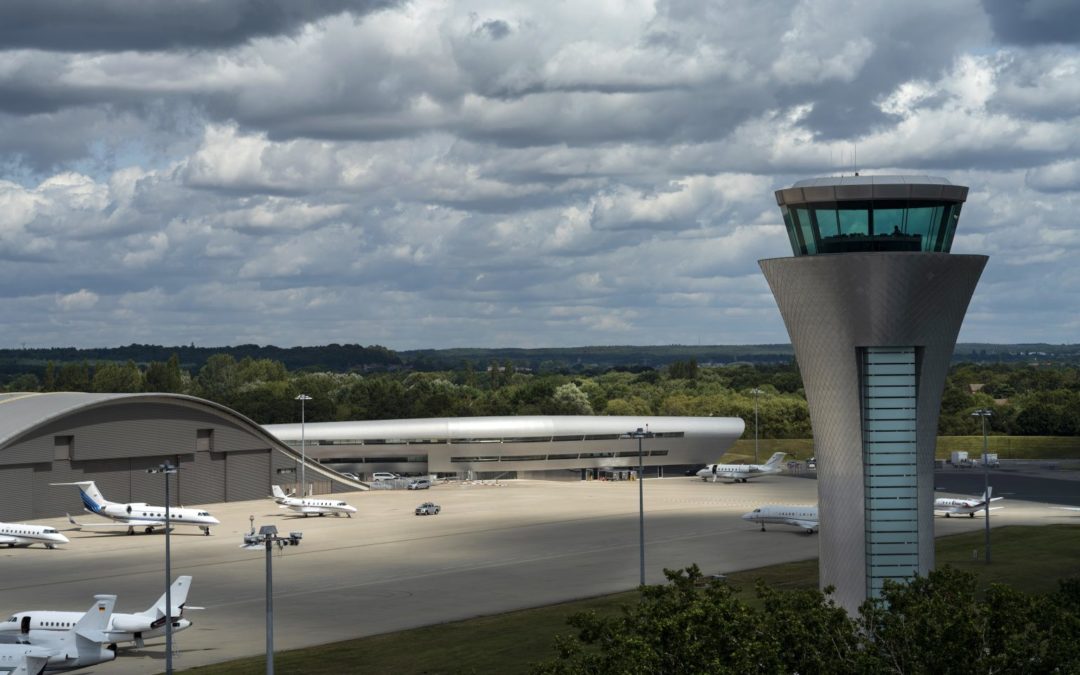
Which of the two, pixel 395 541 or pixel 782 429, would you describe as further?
pixel 782 429

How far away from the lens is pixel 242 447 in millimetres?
127875

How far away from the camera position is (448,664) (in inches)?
2087

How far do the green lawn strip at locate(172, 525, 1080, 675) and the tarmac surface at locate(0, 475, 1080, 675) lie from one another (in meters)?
2.18

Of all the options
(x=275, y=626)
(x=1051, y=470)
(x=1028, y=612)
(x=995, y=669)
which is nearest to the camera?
(x=995, y=669)

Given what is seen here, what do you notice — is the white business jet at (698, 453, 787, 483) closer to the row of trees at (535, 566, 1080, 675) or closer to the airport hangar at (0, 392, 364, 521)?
the airport hangar at (0, 392, 364, 521)

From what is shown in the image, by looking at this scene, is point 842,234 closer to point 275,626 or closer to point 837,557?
point 837,557

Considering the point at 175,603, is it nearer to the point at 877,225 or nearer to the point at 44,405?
the point at 877,225

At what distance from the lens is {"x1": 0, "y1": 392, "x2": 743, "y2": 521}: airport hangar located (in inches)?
4299

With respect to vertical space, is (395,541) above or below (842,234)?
below

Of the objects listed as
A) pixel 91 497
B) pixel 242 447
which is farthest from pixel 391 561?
pixel 242 447

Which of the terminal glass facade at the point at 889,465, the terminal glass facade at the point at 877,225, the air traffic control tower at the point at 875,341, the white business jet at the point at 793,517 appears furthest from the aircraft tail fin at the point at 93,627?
the white business jet at the point at 793,517

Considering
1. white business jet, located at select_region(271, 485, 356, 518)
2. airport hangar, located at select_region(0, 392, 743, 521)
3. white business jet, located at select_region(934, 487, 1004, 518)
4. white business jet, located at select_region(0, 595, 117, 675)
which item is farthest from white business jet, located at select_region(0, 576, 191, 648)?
white business jet, located at select_region(934, 487, 1004, 518)

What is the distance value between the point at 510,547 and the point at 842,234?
152ft

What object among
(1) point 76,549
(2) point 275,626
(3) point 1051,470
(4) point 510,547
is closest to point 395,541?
(4) point 510,547
